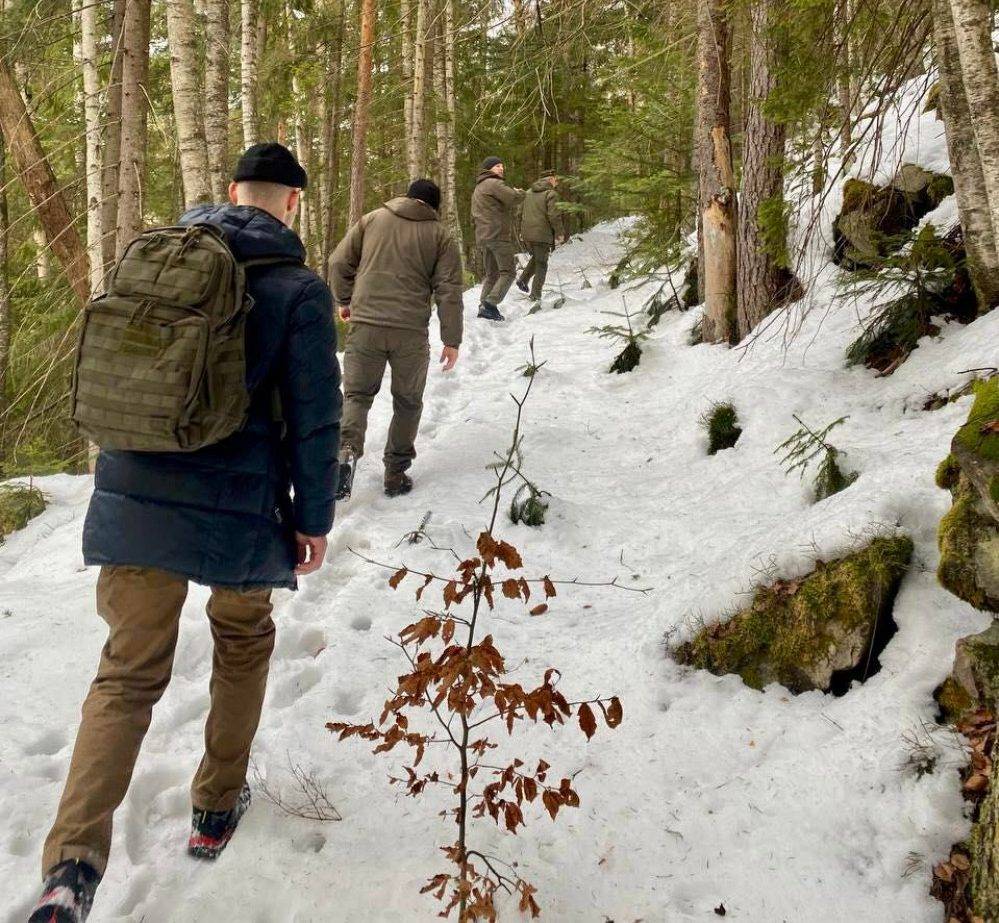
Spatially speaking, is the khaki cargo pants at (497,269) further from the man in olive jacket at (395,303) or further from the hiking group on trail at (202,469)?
the hiking group on trail at (202,469)

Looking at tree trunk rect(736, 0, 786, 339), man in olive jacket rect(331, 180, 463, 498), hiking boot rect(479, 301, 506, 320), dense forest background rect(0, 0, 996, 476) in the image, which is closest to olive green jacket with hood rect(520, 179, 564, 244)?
dense forest background rect(0, 0, 996, 476)

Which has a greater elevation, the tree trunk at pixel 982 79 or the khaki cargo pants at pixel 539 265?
the tree trunk at pixel 982 79

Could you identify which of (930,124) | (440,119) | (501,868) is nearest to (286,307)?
(501,868)

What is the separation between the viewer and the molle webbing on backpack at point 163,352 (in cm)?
195

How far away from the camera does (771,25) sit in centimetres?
537

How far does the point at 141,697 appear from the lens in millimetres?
2107

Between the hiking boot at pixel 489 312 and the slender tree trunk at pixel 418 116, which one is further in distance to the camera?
the slender tree trunk at pixel 418 116

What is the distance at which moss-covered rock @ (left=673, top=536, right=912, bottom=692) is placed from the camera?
2836 mm

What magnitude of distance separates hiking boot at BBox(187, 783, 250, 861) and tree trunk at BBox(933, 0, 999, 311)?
523cm

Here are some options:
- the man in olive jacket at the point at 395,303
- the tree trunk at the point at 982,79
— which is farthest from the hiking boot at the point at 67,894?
the tree trunk at the point at 982,79

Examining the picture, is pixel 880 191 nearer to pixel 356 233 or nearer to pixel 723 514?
pixel 723 514

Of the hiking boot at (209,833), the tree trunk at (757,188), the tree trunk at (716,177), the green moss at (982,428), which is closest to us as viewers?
the hiking boot at (209,833)

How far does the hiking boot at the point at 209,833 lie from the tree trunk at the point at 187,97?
4695mm

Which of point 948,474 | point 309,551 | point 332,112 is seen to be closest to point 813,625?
point 948,474
